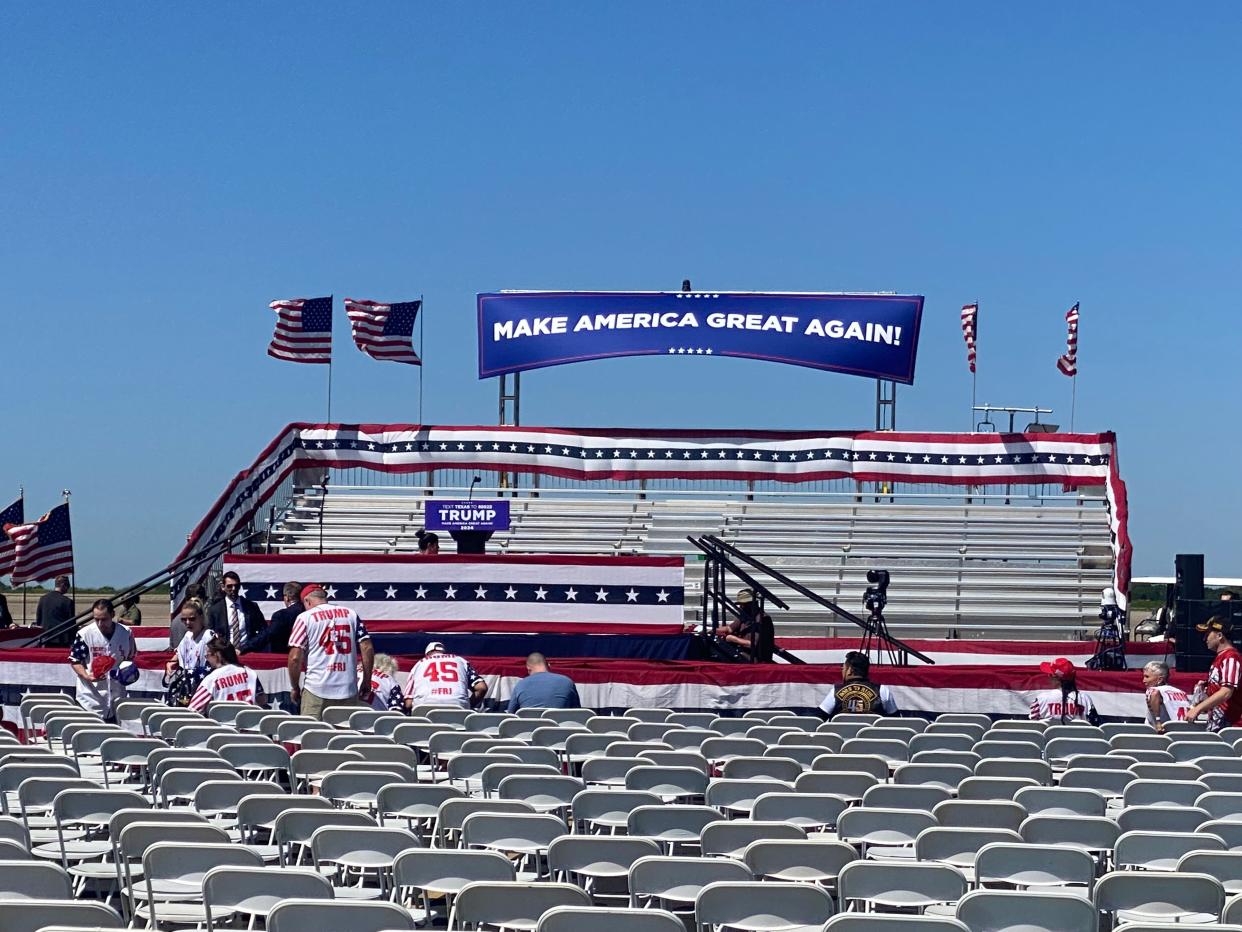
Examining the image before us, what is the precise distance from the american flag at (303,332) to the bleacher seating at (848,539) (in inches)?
97.1

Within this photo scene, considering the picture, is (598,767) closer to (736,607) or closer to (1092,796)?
(1092,796)

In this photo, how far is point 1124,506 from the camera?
28.5 m

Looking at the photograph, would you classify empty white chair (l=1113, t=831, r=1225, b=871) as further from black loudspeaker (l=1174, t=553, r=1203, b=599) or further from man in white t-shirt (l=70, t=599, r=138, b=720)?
black loudspeaker (l=1174, t=553, r=1203, b=599)

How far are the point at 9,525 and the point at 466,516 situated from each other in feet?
21.8

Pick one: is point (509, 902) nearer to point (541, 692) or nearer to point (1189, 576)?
point (541, 692)

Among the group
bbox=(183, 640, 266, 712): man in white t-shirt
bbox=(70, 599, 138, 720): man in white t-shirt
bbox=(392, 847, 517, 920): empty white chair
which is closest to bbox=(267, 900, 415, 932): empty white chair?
bbox=(392, 847, 517, 920): empty white chair

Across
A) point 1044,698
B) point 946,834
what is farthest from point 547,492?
point 946,834

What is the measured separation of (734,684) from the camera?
16.2 metres

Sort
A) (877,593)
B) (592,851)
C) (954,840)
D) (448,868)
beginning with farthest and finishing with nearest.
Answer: (877,593)
(954,840)
(592,851)
(448,868)

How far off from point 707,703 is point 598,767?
7204 millimetres

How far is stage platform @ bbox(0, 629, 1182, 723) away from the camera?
1609 centimetres

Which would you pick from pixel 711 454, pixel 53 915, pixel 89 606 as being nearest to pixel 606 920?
pixel 53 915

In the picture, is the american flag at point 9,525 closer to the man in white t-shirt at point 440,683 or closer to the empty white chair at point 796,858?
the man in white t-shirt at point 440,683

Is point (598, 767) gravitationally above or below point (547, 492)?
below
